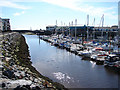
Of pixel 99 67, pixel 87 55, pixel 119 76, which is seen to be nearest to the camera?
pixel 119 76

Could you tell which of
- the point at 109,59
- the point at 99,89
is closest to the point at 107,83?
the point at 99,89

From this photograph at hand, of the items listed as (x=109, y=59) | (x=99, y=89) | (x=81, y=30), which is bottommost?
(x=99, y=89)

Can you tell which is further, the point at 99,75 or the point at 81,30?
the point at 81,30

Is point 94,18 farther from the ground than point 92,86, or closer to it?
farther from the ground

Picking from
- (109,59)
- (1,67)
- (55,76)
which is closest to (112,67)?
(109,59)

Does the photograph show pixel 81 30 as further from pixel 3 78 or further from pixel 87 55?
pixel 3 78

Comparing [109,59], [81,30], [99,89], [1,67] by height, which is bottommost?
[99,89]

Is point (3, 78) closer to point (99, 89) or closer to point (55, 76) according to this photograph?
point (55, 76)

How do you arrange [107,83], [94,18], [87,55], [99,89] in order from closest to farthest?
[99,89], [107,83], [87,55], [94,18]

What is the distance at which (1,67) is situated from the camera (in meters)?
7.61

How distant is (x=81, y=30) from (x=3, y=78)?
6404cm

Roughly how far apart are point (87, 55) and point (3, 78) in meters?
16.5

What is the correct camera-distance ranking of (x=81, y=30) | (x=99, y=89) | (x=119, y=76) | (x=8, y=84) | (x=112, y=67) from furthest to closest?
(x=81, y=30) → (x=112, y=67) → (x=119, y=76) → (x=99, y=89) → (x=8, y=84)

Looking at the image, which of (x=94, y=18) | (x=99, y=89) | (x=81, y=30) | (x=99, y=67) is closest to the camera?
(x=99, y=89)
